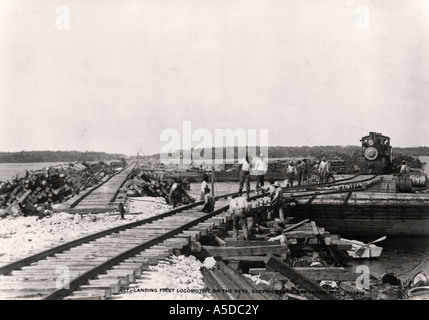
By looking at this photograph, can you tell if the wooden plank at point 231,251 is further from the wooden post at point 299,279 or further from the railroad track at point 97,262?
the wooden post at point 299,279

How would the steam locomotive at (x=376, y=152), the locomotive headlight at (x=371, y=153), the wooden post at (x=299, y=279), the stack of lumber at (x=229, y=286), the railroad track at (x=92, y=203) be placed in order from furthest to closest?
1. the locomotive headlight at (x=371, y=153)
2. the steam locomotive at (x=376, y=152)
3. the railroad track at (x=92, y=203)
4. the wooden post at (x=299, y=279)
5. the stack of lumber at (x=229, y=286)

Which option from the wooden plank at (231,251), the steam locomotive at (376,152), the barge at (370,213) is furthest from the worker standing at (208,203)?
the steam locomotive at (376,152)

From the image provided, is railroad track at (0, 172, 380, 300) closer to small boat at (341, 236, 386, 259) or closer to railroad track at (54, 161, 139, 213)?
railroad track at (54, 161, 139, 213)

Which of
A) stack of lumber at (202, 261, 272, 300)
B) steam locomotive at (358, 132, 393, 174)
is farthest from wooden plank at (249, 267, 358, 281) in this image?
steam locomotive at (358, 132, 393, 174)

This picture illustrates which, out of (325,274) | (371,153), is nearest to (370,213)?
(325,274)

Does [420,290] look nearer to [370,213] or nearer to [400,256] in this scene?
[400,256]

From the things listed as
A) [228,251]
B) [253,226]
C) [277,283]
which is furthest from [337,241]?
[277,283]

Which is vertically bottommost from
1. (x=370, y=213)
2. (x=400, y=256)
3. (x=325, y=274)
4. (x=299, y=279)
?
(x=400, y=256)
